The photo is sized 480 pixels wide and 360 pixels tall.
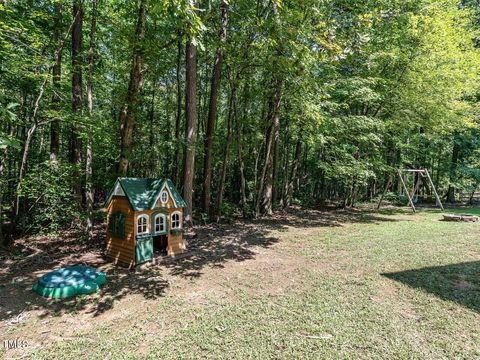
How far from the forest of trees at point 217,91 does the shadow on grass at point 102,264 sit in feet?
2.76

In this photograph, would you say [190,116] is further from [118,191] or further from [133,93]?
[118,191]

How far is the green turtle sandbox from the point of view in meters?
4.18

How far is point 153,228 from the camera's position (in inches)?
224

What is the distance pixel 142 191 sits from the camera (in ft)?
18.8

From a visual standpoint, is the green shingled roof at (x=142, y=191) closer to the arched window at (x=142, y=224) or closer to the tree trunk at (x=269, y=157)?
the arched window at (x=142, y=224)

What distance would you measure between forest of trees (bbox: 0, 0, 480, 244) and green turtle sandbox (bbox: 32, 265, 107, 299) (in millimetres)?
2712

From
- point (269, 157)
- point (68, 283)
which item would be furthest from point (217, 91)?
point (68, 283)

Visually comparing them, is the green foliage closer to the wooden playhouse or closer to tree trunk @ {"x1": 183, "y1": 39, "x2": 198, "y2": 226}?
the wooden playhouse

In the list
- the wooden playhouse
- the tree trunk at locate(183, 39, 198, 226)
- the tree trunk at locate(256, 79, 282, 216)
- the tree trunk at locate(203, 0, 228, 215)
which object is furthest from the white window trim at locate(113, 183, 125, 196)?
the tree trunk at locate(256, 79, 282, 216)

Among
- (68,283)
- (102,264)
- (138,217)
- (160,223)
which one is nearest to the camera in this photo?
(68,283)

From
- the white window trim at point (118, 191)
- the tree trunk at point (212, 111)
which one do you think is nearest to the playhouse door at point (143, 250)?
the white window trim at point (118, 191)

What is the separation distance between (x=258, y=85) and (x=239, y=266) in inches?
331

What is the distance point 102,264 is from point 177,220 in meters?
1.83

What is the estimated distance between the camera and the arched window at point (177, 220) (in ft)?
20.5
